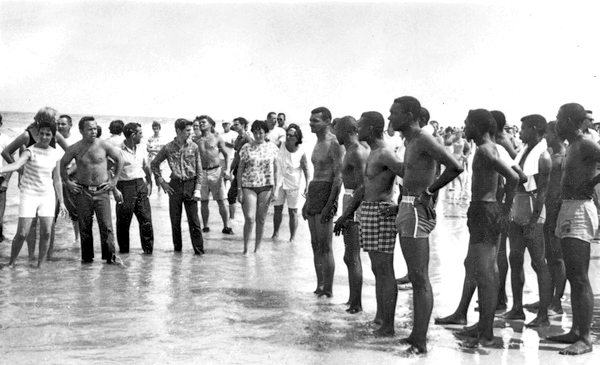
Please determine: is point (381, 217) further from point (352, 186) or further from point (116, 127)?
point (116, 127)

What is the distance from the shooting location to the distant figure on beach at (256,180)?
1052cm

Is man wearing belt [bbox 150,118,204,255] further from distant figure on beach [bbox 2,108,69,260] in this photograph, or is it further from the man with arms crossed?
the man with arms crossed

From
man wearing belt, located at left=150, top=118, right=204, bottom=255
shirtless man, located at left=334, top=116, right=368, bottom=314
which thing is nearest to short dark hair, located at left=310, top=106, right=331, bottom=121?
shirtless man, located at left=334, top=116, right=368, bottom=314

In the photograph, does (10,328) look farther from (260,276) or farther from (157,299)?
(260,276)

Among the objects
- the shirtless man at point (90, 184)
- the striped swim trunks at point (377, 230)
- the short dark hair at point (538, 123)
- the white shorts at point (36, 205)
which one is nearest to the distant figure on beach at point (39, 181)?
the white shorts at point (36, 205)

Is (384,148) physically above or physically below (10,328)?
above

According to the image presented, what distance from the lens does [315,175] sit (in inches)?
309

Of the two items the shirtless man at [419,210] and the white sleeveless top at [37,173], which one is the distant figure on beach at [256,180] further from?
the shirtless man at [419,210]

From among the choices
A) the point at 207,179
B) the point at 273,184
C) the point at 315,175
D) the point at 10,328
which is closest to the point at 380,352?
the point at 315,175

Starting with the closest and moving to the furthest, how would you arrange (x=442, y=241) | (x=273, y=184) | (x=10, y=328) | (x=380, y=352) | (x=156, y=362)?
1. (x=156, y=362)
2. (x=380, y=352)
3. (x=10, y=328)
4. (x=273, y=184)
5. (x=442, y=241)

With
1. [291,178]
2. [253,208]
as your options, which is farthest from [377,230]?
[291,178]

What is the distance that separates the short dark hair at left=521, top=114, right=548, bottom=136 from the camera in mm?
6957

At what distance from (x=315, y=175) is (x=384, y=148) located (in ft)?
5.44

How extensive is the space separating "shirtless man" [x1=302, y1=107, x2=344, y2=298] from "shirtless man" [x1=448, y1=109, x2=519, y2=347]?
6.33 feet
